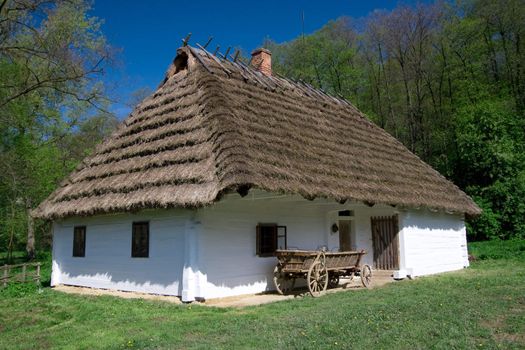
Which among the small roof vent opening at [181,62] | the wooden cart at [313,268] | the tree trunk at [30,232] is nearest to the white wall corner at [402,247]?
the wooden cart at [313,268]

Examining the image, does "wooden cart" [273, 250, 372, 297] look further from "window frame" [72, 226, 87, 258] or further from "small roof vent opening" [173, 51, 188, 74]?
"small roof vent opening" [173, 51, 188, 74]

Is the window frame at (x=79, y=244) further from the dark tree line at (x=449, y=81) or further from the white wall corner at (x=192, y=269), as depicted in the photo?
the dark tree line at (x=449, y=81)

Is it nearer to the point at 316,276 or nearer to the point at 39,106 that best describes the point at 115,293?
the point at 316,276

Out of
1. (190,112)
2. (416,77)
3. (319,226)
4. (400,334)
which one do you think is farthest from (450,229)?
(416,77)

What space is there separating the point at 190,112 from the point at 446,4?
27.9 m

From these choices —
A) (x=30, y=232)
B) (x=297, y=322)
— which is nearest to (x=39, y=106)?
(x=30, y=232)

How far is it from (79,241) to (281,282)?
6.44 m

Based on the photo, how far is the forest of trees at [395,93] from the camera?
18.0m

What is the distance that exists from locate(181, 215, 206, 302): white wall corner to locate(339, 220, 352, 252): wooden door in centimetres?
642

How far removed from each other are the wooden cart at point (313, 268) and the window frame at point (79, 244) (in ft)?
20.0

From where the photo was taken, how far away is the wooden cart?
1083cm

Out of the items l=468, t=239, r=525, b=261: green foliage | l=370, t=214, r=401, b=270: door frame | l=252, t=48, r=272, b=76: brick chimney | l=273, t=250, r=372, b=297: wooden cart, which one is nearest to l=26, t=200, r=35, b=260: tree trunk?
l=252, t=48, r=272, b=76: brick chimney

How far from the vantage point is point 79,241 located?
14.0m

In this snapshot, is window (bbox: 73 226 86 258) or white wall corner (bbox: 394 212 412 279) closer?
window (bbox: 73 226 86 258)
